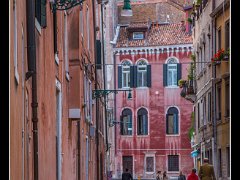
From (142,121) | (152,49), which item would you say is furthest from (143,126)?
(152,49)

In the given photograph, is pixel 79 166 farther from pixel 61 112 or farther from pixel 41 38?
pixel 41 38

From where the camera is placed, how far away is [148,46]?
72062 millimetres

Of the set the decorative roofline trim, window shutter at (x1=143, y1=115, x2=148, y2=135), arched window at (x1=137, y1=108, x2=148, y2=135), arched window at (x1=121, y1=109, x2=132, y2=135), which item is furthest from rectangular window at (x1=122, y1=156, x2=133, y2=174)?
the decorative roofline trim

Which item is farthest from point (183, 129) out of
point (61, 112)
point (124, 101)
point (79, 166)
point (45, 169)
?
point (45, 169)

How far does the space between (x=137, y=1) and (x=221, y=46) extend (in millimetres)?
42806

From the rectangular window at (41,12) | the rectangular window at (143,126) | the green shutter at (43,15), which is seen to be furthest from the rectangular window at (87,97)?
the rectangular window at (143,126)

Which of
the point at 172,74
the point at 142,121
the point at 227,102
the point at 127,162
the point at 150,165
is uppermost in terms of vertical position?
the point at 172,74

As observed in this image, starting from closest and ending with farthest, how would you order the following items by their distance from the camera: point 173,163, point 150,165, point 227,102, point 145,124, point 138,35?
point 227,102 → point 173,163 → point 150,165 → point 145,124 → point 138,35

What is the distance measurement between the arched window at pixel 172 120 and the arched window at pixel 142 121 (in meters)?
1.75

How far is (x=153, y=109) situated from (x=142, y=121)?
1285 mm

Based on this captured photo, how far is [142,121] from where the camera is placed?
71812mm

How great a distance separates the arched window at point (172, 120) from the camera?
7081cm

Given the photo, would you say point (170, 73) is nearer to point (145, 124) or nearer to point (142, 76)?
point (142, 76)

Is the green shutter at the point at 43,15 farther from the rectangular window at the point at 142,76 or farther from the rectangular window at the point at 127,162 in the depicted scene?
the rectangular window at the point at 127,162
